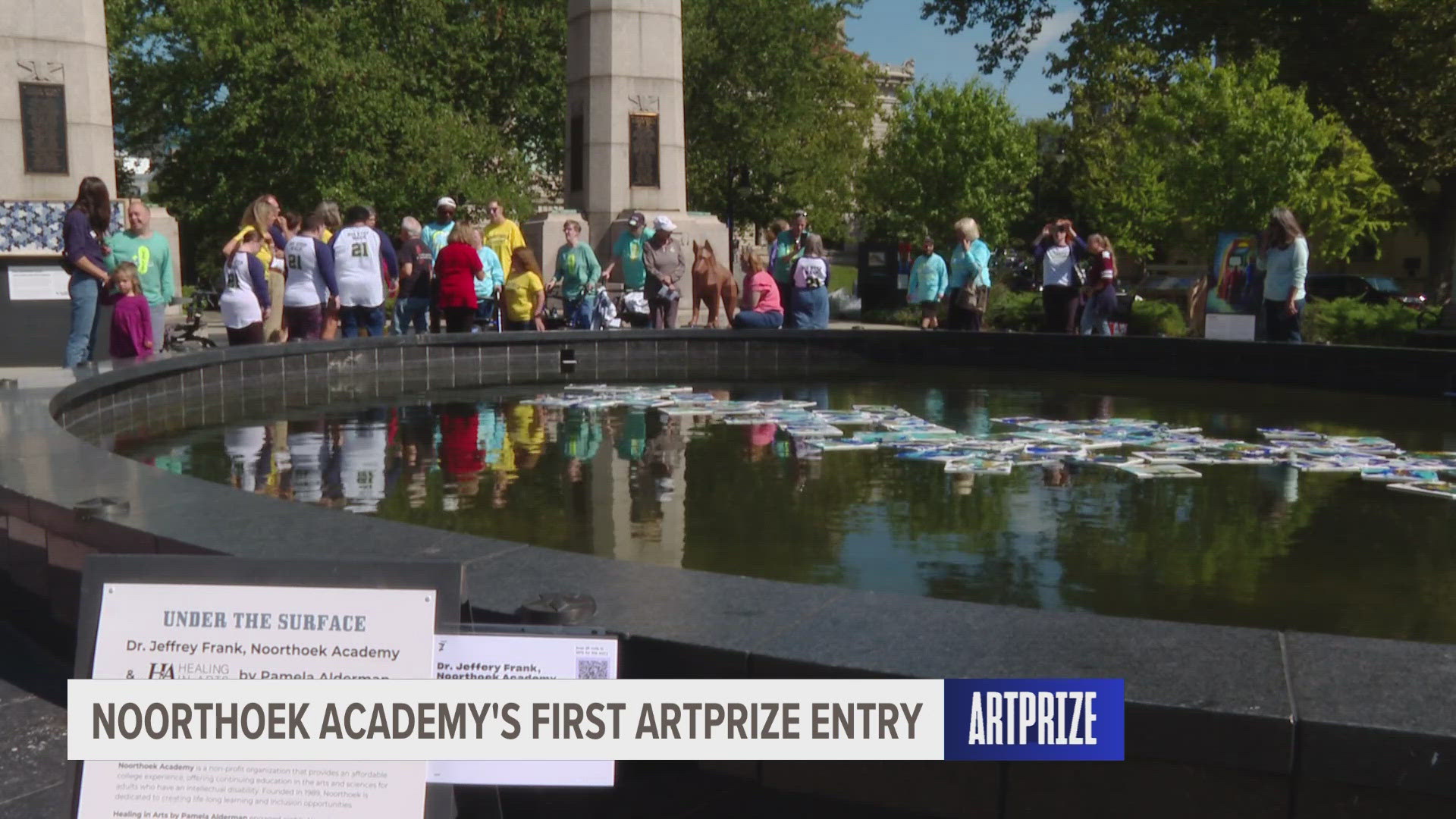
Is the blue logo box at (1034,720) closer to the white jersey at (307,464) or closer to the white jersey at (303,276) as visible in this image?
the white jersey at (307,464)

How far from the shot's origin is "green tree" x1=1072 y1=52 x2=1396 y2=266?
37.8 m

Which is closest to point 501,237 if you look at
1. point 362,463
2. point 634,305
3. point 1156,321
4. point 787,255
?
point 634,305

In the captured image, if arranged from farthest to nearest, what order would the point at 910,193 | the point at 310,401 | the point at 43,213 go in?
the point at 910,193, the point at 43,213, the point at 310,401

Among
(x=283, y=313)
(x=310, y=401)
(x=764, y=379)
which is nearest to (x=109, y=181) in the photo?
(x=283, y=313)

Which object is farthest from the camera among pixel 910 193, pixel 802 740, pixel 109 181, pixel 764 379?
pixel 910 193

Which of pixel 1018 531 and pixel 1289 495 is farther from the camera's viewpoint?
pixel 1289 495

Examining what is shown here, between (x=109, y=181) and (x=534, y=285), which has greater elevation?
(x=109, y=181)

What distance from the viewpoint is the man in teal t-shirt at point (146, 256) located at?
477 inches

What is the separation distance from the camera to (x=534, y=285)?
15773 mm

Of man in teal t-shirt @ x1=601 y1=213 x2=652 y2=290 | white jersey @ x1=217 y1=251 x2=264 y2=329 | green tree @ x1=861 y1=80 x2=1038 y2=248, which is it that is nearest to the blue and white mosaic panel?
white jersey @ x1=217 y1=251 x2=264 y2=329

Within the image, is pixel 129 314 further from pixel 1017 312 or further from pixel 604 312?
pixel 1017 312

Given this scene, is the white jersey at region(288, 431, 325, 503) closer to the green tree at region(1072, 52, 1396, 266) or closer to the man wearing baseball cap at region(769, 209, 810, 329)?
the man wearing baseball cap at region(769, 209, 810, 329)

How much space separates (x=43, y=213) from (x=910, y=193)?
150 feet

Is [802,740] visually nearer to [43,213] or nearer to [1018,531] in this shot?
[1018,531]
